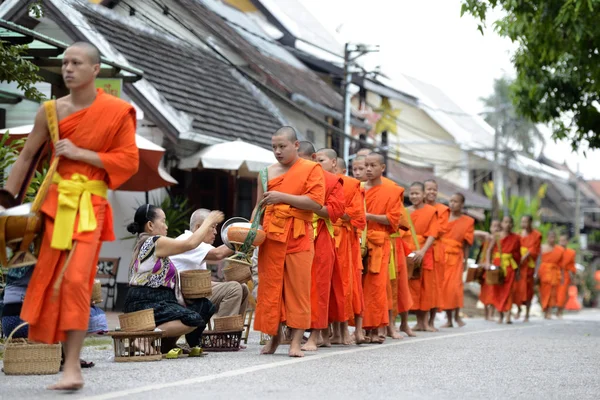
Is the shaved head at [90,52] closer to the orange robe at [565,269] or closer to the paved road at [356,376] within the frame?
the paved road at [356,376]

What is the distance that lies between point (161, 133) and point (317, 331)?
842 centimetres

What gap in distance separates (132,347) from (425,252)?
642 centimetres

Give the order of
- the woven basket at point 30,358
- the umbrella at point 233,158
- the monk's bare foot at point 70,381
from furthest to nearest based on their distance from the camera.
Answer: the umbrella at point 233,158
the woven basket at point 30,358
the monk's bare foot at point 70,381

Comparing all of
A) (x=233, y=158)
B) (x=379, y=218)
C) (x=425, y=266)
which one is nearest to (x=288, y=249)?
(x=379, y=218)

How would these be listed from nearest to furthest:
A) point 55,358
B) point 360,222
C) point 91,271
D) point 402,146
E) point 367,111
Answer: point 91,271 < point 55,358 < point 360,222 < point 367,111 < point 402,146

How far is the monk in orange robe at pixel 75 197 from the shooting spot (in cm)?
665

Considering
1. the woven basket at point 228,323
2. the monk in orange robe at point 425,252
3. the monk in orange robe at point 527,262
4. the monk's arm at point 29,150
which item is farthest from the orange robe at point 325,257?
the monk in orange robe at point 527,262

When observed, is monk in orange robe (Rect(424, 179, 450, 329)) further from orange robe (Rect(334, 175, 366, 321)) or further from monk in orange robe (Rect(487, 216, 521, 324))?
orange robe (Rect(334, 175, 366, 321))

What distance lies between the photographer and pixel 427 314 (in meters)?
15.3

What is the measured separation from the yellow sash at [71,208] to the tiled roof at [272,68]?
1508cm

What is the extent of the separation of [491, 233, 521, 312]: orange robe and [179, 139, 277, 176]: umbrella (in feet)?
14.4

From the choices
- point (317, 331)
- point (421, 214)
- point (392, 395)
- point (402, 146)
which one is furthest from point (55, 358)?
point (402, 146)

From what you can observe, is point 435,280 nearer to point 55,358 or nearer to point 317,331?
point 317,331

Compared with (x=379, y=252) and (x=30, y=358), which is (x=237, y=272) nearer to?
(x=379, y=252)
